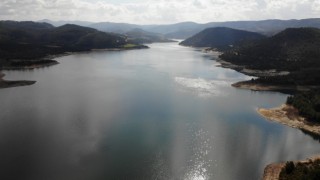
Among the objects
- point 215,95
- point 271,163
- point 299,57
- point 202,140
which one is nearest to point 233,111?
point 215,95

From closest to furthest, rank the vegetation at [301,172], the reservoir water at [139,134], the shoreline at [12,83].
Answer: the vegetation at [301,172] → the reservoir water at [139,134] → the shoreline at [12,83]

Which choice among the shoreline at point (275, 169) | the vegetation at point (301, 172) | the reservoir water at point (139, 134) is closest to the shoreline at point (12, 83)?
the reservoir water at point (139, 134)

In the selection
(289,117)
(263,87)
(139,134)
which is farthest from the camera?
(263,87)

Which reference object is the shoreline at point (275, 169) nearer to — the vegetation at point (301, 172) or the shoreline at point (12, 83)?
the vegetation at point (301, 172)

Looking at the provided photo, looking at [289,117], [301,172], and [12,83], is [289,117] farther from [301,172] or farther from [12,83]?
[12,83]

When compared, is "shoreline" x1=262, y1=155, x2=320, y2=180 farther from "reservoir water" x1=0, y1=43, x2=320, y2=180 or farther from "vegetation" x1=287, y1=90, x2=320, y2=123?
"vegetation" x1=287, y1=90, x2=320, y2=123

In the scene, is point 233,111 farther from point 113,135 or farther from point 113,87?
point 113,87

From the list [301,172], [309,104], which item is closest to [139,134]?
[301,172]
